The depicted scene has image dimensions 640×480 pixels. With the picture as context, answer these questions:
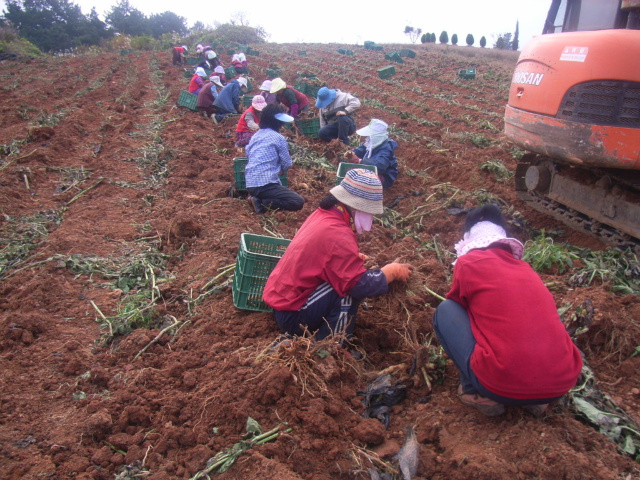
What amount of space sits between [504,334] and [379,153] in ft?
15.6

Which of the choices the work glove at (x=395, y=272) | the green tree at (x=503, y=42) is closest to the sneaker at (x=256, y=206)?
the work glove at (x=395, y=272)

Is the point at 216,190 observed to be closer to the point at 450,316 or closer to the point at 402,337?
the point at 402,337

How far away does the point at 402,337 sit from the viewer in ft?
10.5

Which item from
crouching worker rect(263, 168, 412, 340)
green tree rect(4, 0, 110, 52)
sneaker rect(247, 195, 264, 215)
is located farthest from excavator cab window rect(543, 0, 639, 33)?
green tree rect(4, 0, 110, 52)

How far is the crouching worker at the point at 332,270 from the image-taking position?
9.23ft

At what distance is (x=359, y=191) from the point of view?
2912 millimetres

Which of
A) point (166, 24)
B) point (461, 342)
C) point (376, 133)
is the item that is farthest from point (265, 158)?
point (166, 24)

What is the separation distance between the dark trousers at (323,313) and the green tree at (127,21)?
5420 cm

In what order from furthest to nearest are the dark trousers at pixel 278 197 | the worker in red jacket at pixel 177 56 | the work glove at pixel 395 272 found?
the worker in red jacket at pixel 177 56 < the dark trousers at pixel 278 197 < the work glove at pixel 395 272

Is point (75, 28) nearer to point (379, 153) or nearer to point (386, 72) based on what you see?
point (386, 72)

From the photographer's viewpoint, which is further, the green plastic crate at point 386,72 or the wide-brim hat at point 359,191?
the green plastic crate at point 386,72

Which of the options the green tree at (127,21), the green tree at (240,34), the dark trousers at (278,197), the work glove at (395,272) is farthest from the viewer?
the green tree at (127,21)

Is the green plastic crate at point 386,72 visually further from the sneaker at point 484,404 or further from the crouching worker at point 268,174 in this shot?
the sneaker at point 484,404

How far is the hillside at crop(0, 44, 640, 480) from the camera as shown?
2217 mm
